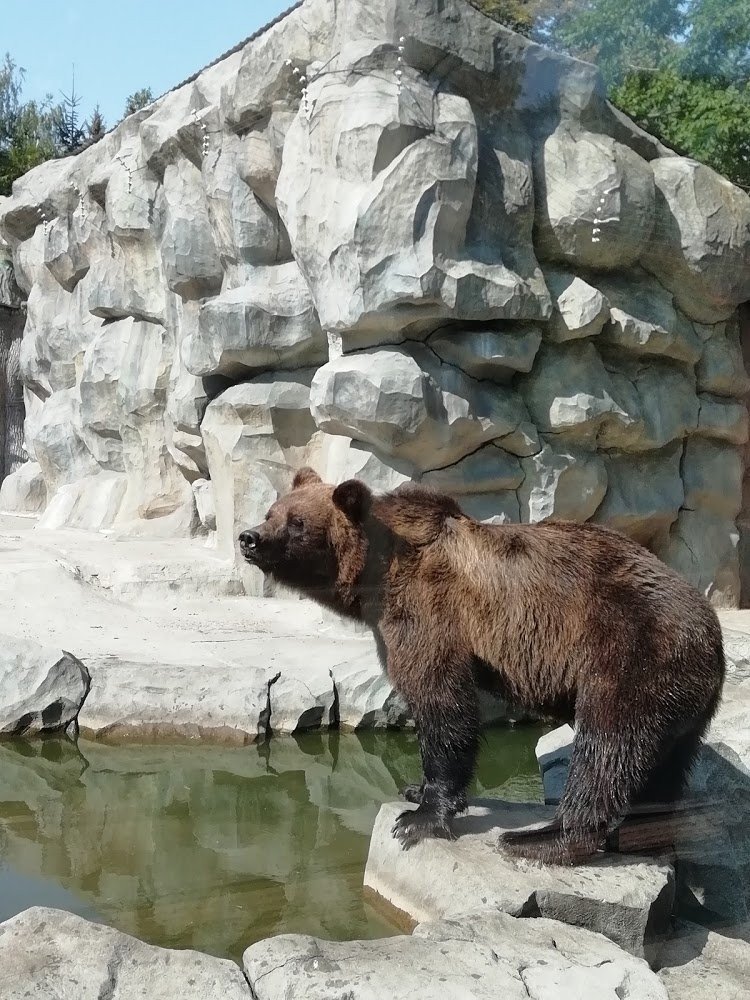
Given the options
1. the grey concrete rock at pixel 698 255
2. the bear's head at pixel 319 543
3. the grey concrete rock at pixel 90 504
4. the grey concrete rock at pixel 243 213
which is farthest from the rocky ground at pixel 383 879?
the grey concrete rock at pixel 90 504

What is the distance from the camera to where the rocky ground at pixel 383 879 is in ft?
7.46

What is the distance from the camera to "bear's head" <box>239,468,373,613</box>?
327 centimetres

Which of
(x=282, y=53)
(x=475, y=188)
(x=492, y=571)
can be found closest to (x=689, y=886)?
(x=492, y=571)

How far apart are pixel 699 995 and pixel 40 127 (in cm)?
754

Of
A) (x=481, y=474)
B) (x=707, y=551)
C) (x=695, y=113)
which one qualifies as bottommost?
(x=707, y=551)

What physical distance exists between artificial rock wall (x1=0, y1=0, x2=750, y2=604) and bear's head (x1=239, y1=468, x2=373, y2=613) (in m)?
3.38

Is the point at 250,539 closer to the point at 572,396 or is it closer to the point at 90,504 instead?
the point at 572,396

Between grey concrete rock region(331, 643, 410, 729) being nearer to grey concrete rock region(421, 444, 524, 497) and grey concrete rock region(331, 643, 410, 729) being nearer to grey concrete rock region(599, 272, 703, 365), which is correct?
grey concrete rock region(421, 444, 524, 497)

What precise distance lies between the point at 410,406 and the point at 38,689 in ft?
10.7

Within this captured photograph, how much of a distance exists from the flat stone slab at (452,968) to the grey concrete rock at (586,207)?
609 centimetres

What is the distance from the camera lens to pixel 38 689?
514 cm

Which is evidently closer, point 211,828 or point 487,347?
point 211,828

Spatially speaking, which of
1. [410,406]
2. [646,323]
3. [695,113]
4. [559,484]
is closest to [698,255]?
[646,323]

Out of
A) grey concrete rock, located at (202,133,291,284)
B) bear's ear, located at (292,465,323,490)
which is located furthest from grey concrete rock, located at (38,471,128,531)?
bear's ear, located at (292,465,323,490)
